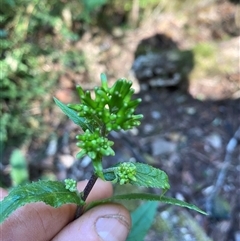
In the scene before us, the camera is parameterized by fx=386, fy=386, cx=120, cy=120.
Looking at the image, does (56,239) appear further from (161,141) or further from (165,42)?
(165,42)

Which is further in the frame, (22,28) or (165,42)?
(165,42)

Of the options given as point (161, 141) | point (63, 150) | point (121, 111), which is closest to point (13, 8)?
point (63, 150)

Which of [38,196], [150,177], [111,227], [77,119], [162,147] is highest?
[77,119]

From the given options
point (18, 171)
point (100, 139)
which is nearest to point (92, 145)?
point (100, 139)

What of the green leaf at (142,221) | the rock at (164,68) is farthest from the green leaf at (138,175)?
the rock at (164,68)

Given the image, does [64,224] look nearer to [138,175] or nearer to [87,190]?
[87,190]

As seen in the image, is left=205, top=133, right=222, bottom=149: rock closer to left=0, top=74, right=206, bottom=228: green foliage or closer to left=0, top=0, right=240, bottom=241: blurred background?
left=0, top=0, right=240, bottom=241: blurred background

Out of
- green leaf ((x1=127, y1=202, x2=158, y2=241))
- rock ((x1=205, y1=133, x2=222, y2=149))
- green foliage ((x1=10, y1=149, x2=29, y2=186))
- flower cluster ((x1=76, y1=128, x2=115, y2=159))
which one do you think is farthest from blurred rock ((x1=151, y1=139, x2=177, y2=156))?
flower cluster ((x1=76, y1=128, x2=115, y2=159))
